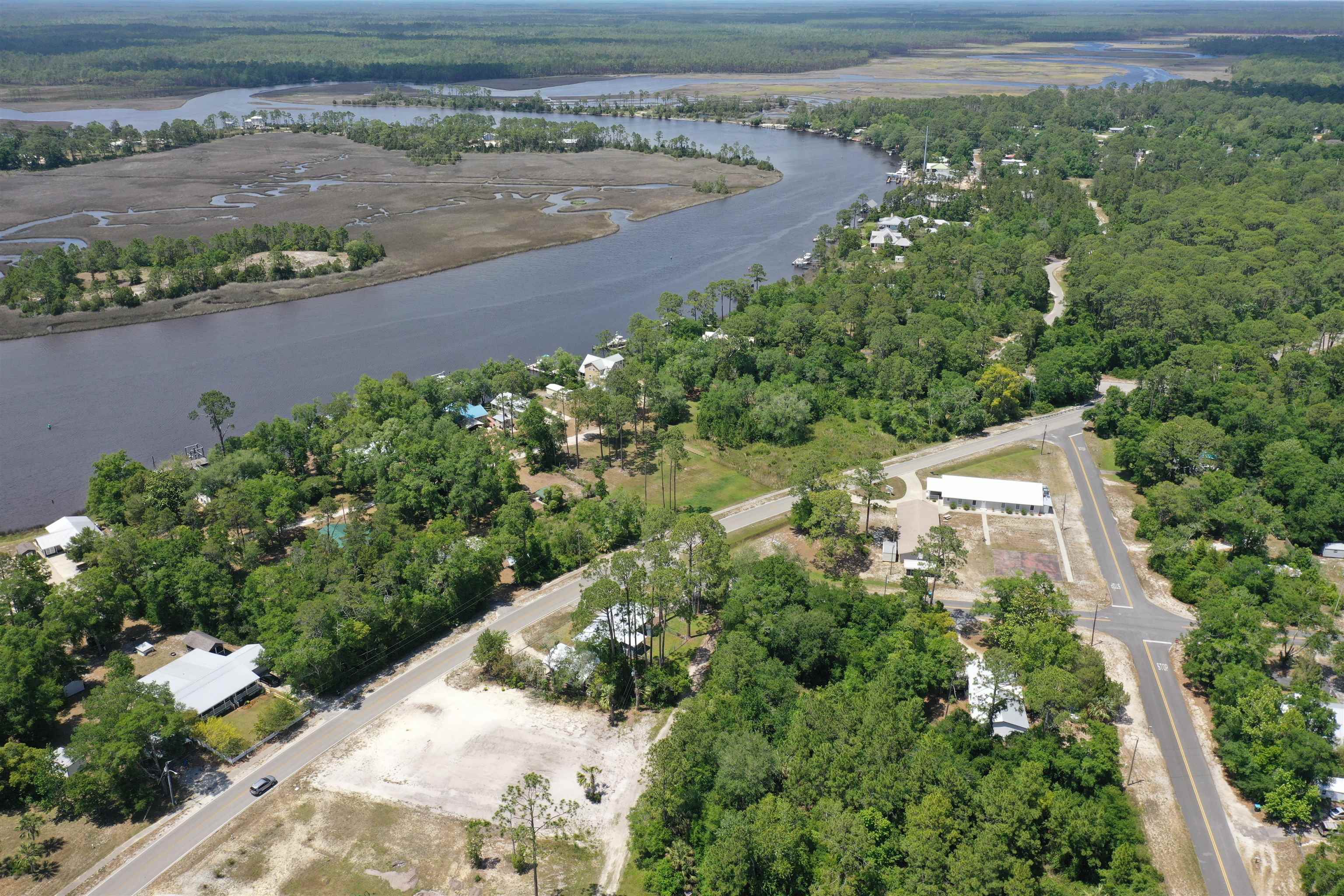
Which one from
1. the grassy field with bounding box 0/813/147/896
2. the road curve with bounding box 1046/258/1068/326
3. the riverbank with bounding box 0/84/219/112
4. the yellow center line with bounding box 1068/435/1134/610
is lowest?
the grassy field with bounding box 0/813/147/896

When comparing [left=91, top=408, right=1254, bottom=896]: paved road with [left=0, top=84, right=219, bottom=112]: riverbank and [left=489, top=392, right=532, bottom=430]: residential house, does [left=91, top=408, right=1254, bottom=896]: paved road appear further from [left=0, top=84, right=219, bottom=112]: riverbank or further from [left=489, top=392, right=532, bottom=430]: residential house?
[left=0, top=84, right=219, bottom=112]: riverbank

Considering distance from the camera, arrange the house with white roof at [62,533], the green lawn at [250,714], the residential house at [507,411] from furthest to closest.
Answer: the residential house at [507,411], the house with white roof at [62,533], the green lawn at [250,714]

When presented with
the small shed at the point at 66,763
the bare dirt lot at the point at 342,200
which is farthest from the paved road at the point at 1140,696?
the bare dirt lot at the point at 342,200

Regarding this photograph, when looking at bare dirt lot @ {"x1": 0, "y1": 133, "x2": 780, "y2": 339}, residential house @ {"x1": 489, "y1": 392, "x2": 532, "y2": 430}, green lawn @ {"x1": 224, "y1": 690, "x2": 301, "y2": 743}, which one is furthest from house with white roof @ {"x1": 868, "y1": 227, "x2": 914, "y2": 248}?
green lawn @ {"x1": 224, "y1": 690, "x2": 301, "y2": 743}

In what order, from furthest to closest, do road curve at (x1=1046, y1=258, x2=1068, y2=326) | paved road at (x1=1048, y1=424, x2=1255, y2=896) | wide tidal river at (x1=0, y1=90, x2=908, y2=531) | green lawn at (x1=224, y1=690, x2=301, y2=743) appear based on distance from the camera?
road curve at (x1=1046, y1=258, x2=1068, y2=326), wide tidal river at (x1=0, y1=90, x2=908, y2=531), green lawn at (x1=224, y1=690, x2=301, y2=743), paved road at (x1=1048, y1=424, x2=1255, y2=896)

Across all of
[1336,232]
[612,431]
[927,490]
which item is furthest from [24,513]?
[1336,232]

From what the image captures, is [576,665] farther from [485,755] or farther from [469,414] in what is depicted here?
[469,414]

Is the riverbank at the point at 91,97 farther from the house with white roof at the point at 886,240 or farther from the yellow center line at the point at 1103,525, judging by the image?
the yellow center line at the point at 1103,525
